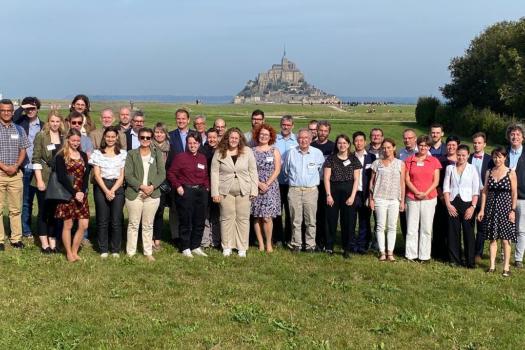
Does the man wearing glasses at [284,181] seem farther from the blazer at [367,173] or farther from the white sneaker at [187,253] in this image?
the white sneaker at [187,253]

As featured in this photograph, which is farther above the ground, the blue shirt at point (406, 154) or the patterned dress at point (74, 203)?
the blue shirt at point (406, 154)

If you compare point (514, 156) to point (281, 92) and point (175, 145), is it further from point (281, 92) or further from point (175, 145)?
point (281, 92)

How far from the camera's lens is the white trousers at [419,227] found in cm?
817

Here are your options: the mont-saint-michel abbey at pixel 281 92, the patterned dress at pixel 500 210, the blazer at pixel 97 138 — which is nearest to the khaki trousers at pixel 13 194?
the blazer at pixel 97 138

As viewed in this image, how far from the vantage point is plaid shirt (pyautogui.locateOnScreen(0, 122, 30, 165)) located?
25.3 feet

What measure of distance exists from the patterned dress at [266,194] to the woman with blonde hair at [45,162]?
2964mm

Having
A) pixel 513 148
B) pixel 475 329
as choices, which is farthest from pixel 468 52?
pixel 475 329

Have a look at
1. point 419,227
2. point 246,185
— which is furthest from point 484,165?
point 246,185

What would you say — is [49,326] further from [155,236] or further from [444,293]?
[444,293]

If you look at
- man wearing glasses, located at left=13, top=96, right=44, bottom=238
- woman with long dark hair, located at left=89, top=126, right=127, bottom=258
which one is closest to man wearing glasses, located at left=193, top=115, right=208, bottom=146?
woman with long dark hair, located at left=89, top=126, right=127, bottom=258

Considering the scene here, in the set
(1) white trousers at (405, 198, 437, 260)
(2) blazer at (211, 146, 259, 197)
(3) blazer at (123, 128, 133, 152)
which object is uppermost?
(3) blazer at (123, 128, 133, 152)

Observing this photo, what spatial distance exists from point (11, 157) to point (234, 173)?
128 inches

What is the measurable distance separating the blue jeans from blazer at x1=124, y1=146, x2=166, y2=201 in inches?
65.8

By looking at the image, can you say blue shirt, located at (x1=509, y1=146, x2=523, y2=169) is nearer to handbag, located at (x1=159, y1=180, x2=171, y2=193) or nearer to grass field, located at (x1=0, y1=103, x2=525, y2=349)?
grass field, located at (x1=0, y1=103, x2=525, y2=349)
